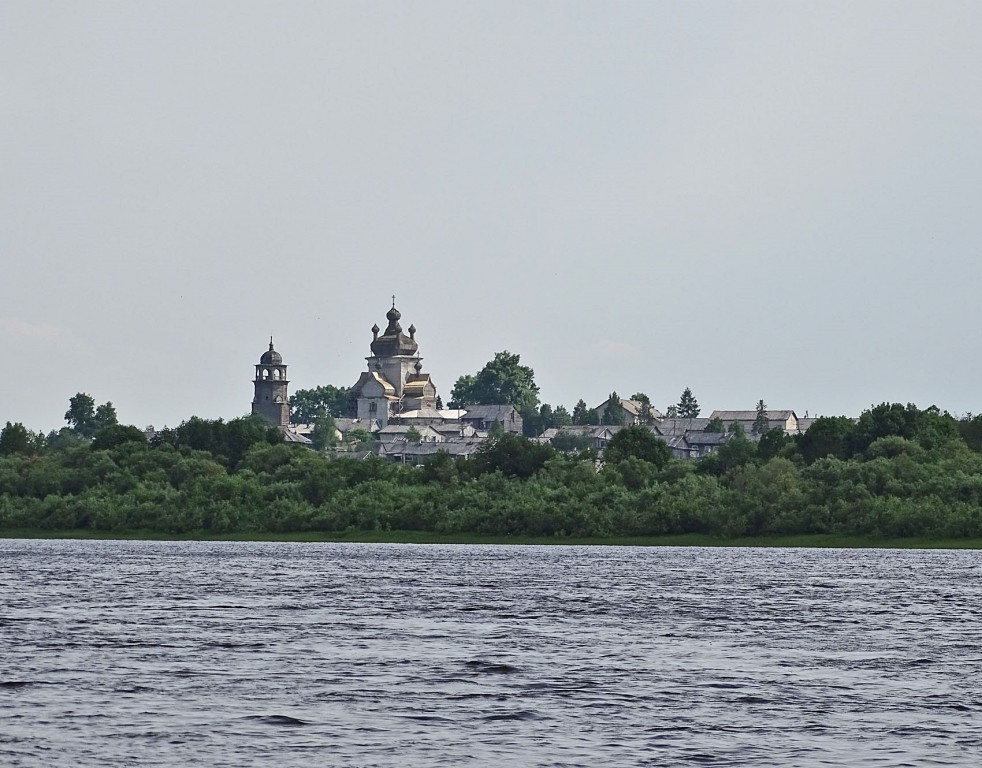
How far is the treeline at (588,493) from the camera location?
15762 centimetres

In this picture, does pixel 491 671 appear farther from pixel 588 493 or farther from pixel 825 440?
pixel 825 440

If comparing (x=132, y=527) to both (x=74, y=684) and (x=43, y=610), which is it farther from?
(x=74, y=684)

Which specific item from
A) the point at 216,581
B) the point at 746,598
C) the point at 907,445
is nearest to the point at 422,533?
the point at 907,445

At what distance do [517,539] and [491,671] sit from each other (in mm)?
112220

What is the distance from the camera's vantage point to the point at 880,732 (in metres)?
43.5

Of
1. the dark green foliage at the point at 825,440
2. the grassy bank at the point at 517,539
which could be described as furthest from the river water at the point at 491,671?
the dark green foliage at the point at 825,440

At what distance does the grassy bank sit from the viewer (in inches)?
5871

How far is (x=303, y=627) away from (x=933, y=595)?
3417 centimetres

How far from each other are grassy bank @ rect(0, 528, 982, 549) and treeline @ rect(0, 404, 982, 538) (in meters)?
1.03

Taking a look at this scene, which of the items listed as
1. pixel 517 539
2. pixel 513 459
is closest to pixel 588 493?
pixel 517 539

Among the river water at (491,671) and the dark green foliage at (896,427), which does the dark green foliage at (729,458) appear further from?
the river water at (491,671)

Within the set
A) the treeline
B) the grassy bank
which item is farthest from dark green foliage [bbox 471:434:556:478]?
the grassy bank

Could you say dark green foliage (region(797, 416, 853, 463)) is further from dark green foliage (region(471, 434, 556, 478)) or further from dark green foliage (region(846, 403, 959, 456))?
dark green foliage (region(471, 434, 556, 478))

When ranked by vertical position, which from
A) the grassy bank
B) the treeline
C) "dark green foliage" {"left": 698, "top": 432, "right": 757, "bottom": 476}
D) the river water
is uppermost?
"dark green foliage" {"left": 698, "top": 432, "right": 757, "bottom": 476}
